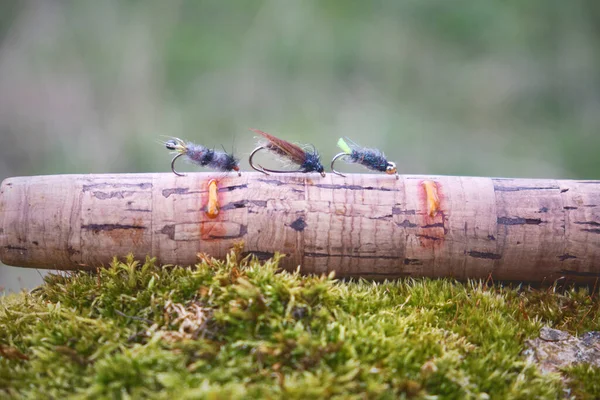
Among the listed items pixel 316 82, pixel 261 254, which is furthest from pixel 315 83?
pixel 261 254

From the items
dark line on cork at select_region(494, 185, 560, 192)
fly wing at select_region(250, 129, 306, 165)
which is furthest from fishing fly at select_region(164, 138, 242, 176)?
dark line on cork at select_region(494, 185, 560, 192)

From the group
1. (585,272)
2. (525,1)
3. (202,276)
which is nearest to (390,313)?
(202,276)

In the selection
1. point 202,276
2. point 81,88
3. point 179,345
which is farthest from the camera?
point 81,88

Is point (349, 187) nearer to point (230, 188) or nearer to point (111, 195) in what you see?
point (230, 188)

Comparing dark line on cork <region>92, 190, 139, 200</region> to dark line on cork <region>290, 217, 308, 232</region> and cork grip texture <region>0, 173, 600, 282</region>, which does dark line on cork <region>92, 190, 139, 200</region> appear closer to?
cork grip texture <region>0, 173, 600, 282</region>

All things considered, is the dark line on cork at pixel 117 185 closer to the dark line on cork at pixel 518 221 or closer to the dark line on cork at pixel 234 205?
the dark line on cork at pixel 234 205

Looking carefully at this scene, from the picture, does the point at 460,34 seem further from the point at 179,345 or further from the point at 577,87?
the point at 179,345

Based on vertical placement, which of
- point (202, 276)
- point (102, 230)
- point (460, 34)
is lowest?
point (202, 276)
